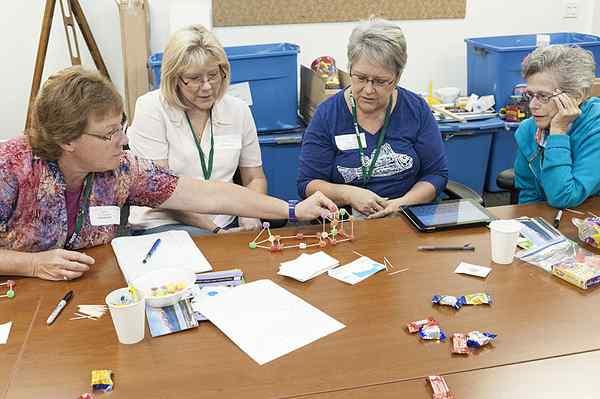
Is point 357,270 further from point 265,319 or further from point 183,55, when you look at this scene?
point 183,55

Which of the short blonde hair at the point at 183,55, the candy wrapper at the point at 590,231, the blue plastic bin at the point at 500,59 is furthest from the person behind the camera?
the blue plastic bin at the point at 500,59

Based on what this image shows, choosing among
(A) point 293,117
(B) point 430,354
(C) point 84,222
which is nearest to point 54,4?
(A) point 293,117

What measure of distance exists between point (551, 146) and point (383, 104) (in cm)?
64

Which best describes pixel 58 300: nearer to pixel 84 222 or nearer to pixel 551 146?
pixel 84 222

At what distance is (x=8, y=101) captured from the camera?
3951 mm

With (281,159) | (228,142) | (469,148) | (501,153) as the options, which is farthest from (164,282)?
(501,153)

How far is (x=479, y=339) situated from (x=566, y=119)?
1.13 meters

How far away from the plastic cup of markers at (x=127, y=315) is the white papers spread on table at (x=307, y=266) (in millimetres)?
438

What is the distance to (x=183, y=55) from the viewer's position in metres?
2.37

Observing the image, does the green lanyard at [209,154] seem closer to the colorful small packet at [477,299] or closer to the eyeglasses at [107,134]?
the eyeglasses at [107,134]

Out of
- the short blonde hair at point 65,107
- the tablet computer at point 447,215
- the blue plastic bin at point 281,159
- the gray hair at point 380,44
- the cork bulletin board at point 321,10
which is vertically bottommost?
the blue plastic bin at point 281,159

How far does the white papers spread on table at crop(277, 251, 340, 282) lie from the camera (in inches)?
65.1

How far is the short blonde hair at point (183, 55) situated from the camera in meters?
2.37

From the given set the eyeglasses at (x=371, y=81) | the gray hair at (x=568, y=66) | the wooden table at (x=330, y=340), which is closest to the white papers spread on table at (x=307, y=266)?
the wooden table at (x=330, y=340)
